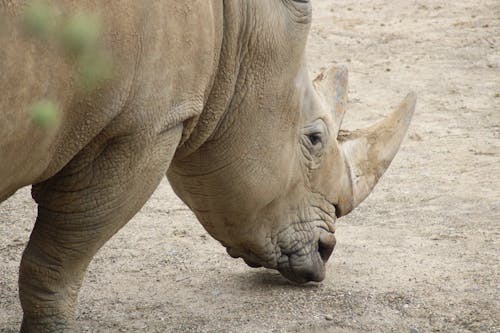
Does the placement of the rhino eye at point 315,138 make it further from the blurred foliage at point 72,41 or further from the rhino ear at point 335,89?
the blurred foliage at point 72,41

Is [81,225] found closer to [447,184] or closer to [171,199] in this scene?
[171,199]

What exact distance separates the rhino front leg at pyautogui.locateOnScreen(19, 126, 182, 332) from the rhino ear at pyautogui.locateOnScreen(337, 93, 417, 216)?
1.25 meters

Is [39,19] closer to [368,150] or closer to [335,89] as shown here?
[335,89]

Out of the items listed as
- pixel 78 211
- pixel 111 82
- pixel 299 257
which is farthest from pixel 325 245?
pixel 111 82

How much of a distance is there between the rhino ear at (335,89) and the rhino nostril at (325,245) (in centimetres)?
46

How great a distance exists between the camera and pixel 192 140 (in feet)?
14.5

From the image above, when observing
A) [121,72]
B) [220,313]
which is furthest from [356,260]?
[121,72]

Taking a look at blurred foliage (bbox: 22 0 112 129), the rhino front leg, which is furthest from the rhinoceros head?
blurred foliage (bbox: 22 0 112 129)

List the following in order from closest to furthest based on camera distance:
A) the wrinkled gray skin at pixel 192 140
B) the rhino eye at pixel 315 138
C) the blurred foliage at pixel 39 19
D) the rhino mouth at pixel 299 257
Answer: the blurred foliage at pixel 39 19, the wrinkled gray skin at pixel 192 140, the rhino eye at pixel 315 138, the rhino mouth at pixel 299 257

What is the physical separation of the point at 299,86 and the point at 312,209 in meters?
0.64

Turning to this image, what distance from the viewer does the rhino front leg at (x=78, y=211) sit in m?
3.95

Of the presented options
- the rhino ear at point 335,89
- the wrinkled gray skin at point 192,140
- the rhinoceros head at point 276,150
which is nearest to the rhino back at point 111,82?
the wrinkled gray skin at point 192,140

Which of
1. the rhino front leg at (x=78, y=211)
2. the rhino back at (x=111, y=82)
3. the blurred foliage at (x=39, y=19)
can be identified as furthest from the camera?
the rhino front leg at (x=78, y=211)

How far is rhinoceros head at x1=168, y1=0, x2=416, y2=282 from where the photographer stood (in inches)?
173
